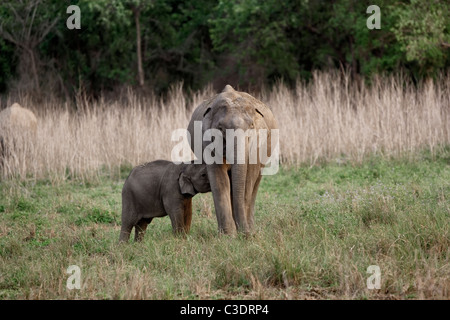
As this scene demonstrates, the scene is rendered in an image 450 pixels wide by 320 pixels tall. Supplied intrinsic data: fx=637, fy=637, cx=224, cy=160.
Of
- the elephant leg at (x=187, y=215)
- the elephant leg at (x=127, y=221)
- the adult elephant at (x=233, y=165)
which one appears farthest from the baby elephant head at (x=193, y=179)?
the elephant leg at (x=127, y=221)

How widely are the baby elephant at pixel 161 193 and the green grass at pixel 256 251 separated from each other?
241mm

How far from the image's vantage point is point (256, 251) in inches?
229

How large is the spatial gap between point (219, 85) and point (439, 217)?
18.8 m

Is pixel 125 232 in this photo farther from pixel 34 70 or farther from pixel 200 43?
pixel 200 43

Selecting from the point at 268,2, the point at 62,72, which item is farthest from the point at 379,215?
the point at 62,72

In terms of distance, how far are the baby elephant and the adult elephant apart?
30cm

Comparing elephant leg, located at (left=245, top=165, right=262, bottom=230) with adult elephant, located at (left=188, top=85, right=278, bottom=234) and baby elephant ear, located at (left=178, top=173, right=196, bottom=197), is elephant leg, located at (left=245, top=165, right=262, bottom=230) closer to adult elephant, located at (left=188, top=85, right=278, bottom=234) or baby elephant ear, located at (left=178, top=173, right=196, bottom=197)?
adult elephant, located at (left=188, top=85, right=278, bottom=234)

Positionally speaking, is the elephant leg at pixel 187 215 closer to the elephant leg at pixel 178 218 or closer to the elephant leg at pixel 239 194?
the elephant leg at pixel 178 218

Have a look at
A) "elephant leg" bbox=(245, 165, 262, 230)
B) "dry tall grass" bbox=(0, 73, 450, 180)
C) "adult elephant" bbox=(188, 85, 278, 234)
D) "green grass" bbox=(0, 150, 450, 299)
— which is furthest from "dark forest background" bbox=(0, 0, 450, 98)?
"adult elephant" bbox=(188, 85, 278, 234)

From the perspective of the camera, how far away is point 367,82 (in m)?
20.0

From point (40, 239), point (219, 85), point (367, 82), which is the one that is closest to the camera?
point (40, 239)

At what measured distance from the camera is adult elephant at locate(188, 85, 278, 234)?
Answer: 6535mm

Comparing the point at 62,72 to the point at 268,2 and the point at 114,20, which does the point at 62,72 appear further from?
the point at 268,2
